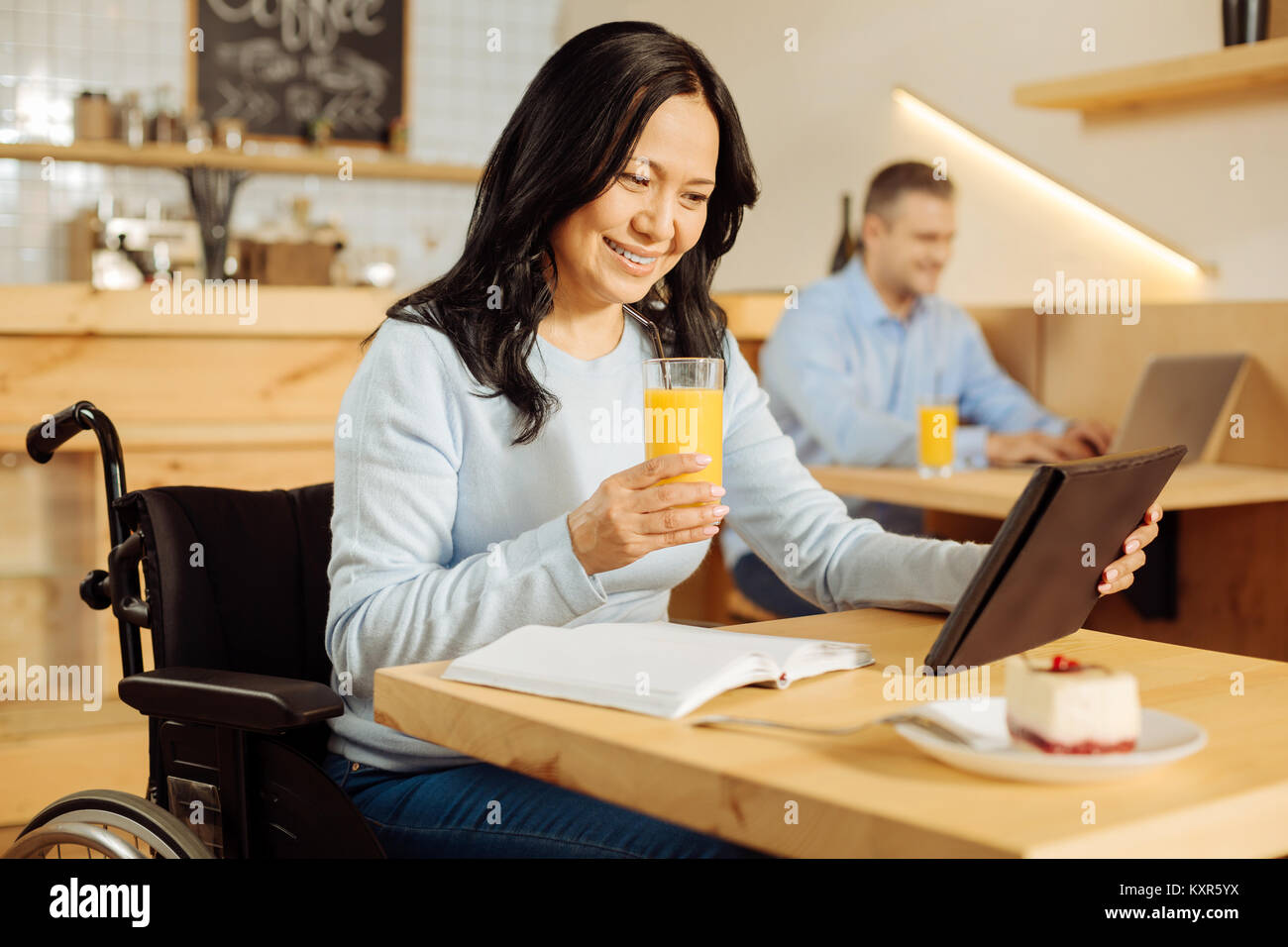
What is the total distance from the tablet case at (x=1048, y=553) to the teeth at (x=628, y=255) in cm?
57

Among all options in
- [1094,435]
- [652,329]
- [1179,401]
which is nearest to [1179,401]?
[1179,401]

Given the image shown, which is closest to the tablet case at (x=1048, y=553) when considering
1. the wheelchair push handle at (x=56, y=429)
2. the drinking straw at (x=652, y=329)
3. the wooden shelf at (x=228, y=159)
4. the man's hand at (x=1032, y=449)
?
the drinking straw at (x=652, y=329)

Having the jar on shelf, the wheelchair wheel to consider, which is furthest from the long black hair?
the jar on shelf

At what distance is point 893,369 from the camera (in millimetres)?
3318

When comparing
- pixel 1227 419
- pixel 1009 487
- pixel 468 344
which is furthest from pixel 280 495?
pixel 1227 419

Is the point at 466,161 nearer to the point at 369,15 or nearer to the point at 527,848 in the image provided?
the point at 369,15

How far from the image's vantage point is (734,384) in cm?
162

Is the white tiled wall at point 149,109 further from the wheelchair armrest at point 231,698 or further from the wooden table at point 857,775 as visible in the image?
the wooden table at point 857,775

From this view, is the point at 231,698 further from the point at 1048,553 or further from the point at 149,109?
the point at 149,109

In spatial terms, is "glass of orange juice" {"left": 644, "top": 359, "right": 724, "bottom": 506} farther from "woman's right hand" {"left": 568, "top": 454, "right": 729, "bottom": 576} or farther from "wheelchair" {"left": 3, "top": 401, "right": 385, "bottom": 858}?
"wheelchair" {"left": 3, "top": 401, "right": 385, "bottom": 858}

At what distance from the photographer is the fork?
0.85 meters

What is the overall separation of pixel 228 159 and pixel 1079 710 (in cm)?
475

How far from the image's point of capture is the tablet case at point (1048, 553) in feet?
3.06

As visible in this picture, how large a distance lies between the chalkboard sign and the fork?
195 inches
